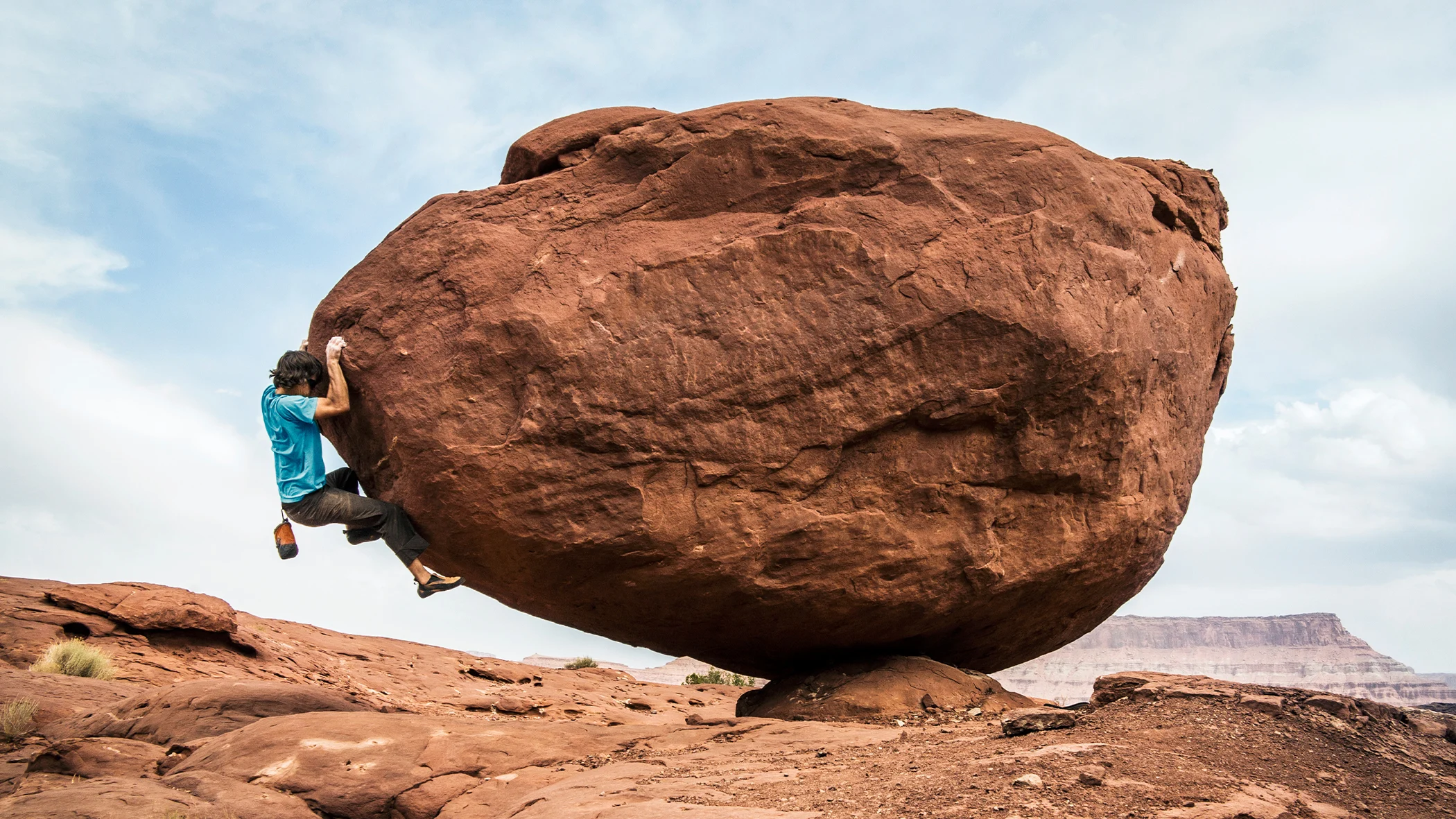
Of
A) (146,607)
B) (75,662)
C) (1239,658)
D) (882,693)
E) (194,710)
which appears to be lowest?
(194,710)

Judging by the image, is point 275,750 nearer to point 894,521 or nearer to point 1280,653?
point 894,521

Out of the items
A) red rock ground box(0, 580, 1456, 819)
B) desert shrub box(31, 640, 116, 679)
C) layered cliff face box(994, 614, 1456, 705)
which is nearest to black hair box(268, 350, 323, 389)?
red rock ground box(0, 580, 1456, 819)

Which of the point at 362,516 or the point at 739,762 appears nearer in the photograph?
the point at 739,762

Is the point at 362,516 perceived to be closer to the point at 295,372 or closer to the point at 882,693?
the point at 295,372

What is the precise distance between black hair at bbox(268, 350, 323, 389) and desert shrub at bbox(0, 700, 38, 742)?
12.9 ft

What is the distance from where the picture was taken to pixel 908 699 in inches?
277

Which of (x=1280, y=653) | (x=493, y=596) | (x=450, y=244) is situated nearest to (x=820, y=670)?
(x=493, y=596)

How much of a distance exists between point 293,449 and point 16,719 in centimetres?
391

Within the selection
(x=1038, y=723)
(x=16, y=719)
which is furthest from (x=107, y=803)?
(x=1038, y=723)

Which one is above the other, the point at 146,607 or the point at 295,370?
the point at 295,370

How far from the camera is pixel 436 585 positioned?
677cm

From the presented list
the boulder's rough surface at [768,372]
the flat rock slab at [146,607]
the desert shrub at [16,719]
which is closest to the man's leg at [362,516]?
the boulder's rough surface at [768,372]

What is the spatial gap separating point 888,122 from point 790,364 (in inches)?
85.5

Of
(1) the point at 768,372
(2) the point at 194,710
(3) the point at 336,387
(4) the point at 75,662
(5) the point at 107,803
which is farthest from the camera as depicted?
(4) the point at 75,662
